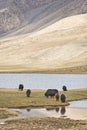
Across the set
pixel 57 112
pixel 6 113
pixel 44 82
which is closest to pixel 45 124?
pixel 6 113

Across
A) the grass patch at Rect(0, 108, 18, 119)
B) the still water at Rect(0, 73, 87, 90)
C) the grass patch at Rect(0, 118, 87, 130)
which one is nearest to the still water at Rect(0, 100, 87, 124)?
the grass patch at Rect(0, 108, 18, 119)

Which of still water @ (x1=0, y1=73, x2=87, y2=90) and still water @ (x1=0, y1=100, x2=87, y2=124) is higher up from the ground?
still water @ (x1=0, y1=73, x2=87, y2=90)

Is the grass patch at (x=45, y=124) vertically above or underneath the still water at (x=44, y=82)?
underneath

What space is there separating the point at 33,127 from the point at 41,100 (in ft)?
68.4

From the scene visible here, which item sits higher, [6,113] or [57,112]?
[57,112]

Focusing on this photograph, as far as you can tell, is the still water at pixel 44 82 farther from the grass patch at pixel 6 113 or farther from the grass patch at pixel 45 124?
the grass patch at pixel 45 124

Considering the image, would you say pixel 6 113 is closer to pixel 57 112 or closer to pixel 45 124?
pixel 57 112

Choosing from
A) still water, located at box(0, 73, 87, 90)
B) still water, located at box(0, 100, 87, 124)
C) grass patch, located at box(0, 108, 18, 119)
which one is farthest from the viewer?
still water, located at box(0, 73, 87, 90)

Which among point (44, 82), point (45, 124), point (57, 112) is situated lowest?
point (45, 124)

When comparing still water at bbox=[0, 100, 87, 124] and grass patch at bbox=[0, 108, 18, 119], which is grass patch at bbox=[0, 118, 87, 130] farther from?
grass patch at bbox=[0, 108, 18, 119]

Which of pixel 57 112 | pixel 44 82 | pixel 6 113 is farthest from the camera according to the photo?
pixel 44 82

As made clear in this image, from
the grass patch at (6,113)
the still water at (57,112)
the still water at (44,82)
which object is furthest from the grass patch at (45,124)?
the still water at (44,82)

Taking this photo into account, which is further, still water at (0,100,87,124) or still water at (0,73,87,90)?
still water at (0,73,87,90)

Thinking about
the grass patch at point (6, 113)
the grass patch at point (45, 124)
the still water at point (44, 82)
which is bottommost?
the grass patch at point (45, 124)
